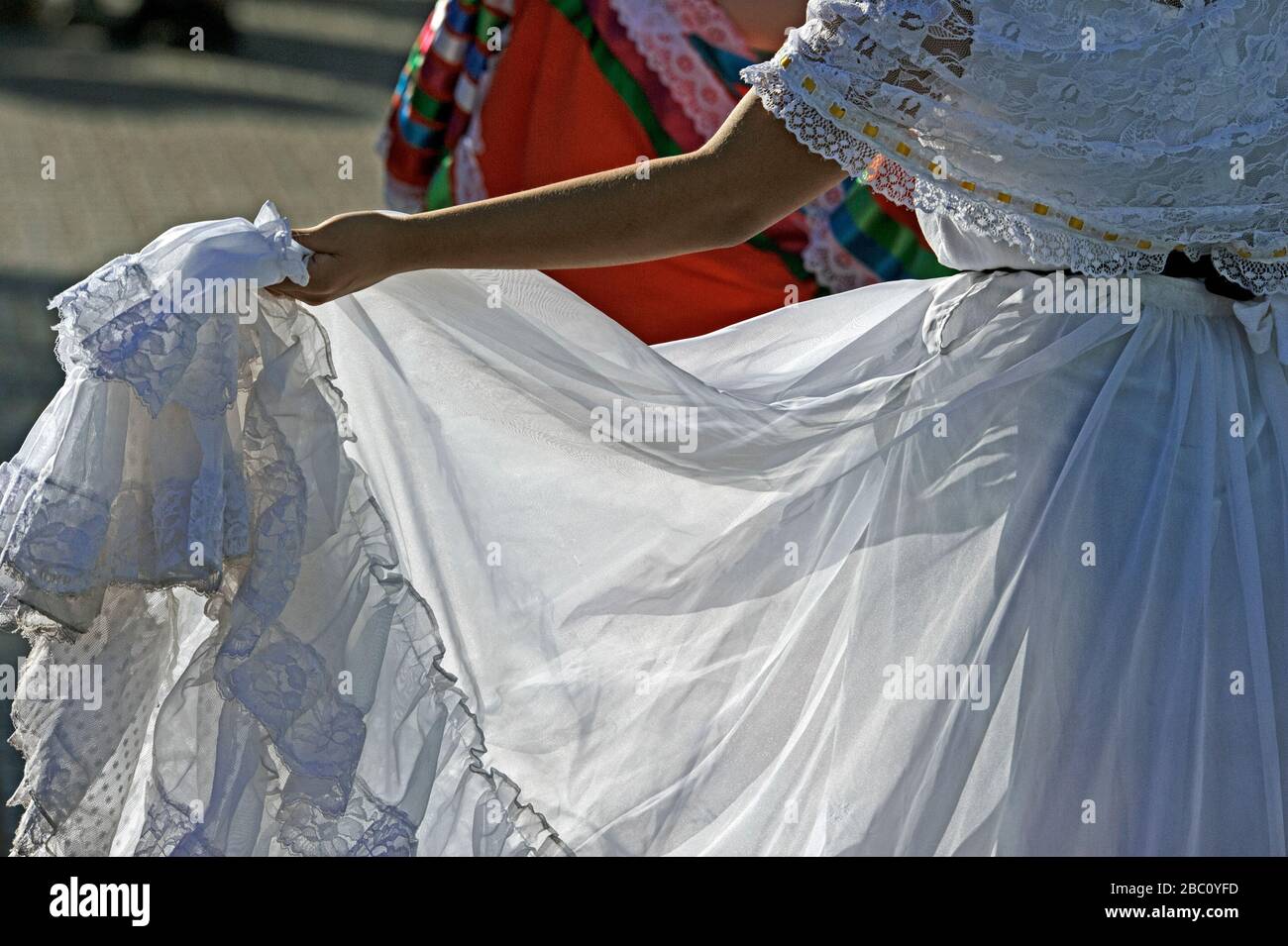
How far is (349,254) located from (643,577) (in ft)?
1.61

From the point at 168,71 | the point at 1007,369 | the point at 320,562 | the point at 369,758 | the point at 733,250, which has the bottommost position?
the point at 369,758

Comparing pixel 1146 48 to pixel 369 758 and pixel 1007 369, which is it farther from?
pixel 369 758

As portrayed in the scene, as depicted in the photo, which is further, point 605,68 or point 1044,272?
point 605,68

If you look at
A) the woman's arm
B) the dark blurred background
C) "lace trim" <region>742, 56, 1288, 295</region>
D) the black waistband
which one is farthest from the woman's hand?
the dark blurred background

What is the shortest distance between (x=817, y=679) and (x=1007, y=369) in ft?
1.22

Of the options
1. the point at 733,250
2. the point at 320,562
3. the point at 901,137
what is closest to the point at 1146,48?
the point at 901,137

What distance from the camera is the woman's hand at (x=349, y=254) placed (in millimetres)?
1638

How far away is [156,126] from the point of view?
27.3 feet

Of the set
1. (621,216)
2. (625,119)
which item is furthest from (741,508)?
(625,119)

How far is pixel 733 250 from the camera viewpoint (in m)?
2.91

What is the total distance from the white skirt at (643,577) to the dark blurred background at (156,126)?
1357 mm

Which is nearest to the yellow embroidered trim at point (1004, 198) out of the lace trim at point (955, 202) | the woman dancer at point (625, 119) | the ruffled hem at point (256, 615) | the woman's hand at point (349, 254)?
the lace trim at point (955, 202)

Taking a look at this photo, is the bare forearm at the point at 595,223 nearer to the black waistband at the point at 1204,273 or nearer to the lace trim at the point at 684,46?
the black waistband at the point at 1204,273

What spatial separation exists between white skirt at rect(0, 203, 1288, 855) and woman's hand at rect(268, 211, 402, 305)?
1.2 inches
